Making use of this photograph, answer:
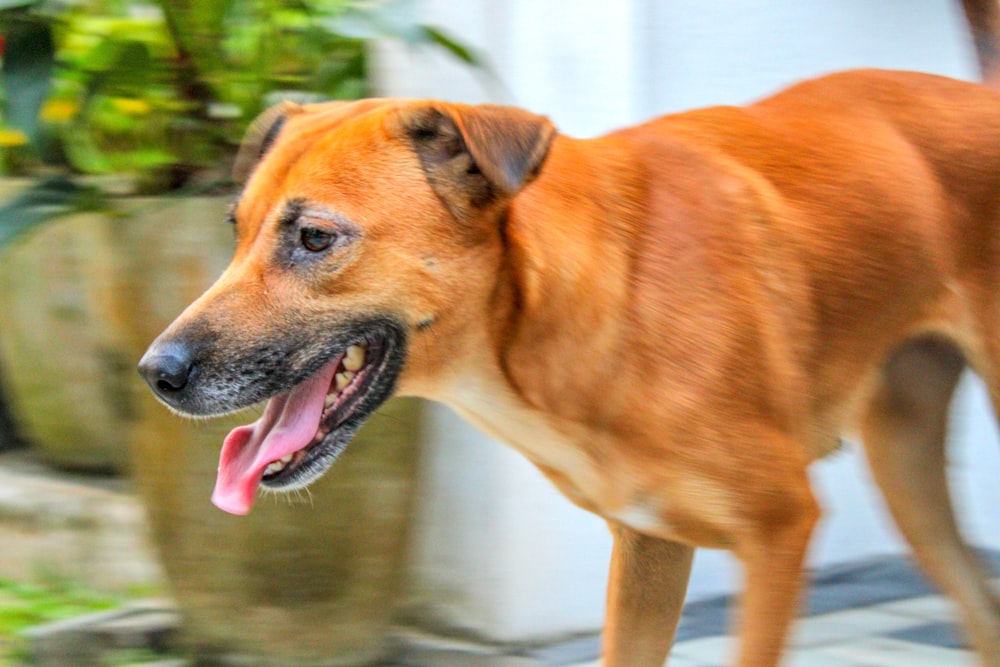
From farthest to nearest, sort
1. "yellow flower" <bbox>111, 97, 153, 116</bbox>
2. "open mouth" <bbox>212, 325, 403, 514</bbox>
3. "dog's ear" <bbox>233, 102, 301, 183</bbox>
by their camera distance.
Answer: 1. "yellow flower" <bbox>111, 97, 153, 116</bbox>
2. "dog's ear" <bbox>233, 102, 301, 183</bbox>
3. "open mouth" <bbox>212, 325, 403, 514</bbox>

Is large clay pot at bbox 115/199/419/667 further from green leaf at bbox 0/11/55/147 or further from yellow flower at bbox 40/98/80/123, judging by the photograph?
yellow flower at bbox 40/98/80/123

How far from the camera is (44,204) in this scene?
13.1 feet

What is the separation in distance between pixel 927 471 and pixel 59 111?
108 inches

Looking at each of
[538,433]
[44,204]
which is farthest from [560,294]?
[44,204]

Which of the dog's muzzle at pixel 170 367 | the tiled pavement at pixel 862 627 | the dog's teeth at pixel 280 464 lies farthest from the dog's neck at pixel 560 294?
the tiled pavement at pixel 862 627

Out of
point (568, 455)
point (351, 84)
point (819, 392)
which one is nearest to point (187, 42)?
point (351, 84)

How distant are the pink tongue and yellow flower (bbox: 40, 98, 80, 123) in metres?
1.65

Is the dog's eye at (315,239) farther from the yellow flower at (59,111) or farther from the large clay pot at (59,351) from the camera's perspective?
the large clay pot at (59,351)

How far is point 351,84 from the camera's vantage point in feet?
14.2

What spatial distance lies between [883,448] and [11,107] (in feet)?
8.50

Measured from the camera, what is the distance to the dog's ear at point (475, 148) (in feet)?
8.96

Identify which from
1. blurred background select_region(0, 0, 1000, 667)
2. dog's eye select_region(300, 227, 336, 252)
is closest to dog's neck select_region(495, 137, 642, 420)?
dog's eye select_region(300, 227, 336, 252)

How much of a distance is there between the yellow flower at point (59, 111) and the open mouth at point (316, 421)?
1.66 metres

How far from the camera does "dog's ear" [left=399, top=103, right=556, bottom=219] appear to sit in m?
2.73
